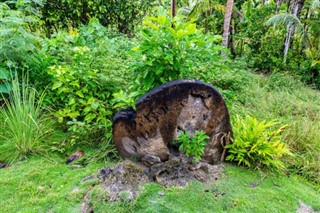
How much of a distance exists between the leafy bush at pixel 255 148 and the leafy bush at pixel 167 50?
31.6 inches

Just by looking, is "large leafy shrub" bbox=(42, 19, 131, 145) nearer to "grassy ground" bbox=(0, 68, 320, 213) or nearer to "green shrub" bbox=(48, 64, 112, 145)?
"green shrub" bbox=(48, 64, 112, 145)

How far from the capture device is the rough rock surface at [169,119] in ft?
6.82

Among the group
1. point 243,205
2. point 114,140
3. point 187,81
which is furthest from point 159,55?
point 243,205

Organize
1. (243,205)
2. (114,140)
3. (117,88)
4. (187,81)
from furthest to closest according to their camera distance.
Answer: (117,88) → (114,140) → (187,81) → (243,205)

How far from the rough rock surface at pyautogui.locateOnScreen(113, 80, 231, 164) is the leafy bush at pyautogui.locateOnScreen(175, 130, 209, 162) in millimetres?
117

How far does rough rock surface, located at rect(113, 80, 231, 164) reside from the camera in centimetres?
208

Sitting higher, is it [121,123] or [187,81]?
[187,81]

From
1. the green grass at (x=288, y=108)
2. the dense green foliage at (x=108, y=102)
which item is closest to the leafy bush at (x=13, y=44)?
the dense green foliage at (x=108, y=102)

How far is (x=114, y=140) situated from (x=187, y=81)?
859 millimetres

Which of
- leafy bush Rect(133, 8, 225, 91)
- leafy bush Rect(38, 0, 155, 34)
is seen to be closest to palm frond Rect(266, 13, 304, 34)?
leafy bush Rect(38, 0, 155, 34)

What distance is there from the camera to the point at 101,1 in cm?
529

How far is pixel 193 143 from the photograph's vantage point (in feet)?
6.82

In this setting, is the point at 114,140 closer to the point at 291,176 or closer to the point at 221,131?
the point at 221,131

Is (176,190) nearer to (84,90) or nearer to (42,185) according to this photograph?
(42,185)
